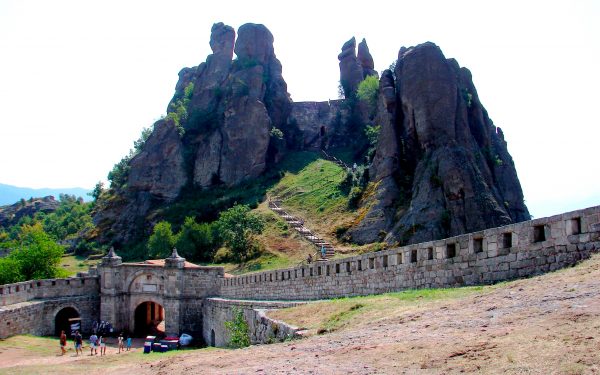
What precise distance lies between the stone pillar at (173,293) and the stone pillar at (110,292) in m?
4.08

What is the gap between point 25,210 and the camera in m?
110

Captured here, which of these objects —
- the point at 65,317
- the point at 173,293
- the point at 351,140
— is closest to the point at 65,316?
the point at 65,317

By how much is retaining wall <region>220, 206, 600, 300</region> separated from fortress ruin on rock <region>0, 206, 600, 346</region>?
19 mm

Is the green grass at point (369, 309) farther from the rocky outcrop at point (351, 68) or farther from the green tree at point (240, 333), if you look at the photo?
the rocky outcrop at point (351, 68)

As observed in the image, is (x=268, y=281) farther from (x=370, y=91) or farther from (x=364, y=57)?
(x=364, y=57)

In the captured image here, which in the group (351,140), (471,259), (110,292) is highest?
(351,140)

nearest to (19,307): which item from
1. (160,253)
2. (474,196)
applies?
(160,253)

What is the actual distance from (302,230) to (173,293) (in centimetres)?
1521

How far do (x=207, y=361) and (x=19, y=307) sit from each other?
2514 cm

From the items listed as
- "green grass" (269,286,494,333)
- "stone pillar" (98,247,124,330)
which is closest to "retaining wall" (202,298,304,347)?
"green grass" (269,286,494,333)

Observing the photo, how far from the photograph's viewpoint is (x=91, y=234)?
64.2 m

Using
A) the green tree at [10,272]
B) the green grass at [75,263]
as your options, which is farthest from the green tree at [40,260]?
the green grass at [75,263]

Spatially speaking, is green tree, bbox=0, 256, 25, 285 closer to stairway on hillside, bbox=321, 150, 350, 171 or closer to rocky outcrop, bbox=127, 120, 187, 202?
rocky outcrop, bbox=127, 120, 187, 202

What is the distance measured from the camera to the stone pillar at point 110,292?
1537 inches
